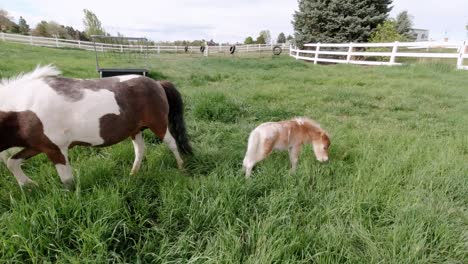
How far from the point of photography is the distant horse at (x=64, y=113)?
1934mm

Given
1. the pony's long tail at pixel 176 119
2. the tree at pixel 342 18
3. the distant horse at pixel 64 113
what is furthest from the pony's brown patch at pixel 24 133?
the tree at pixel 342 18

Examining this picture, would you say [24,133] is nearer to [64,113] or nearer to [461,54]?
[64,113]

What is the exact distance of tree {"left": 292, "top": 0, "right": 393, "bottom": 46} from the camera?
654 inches

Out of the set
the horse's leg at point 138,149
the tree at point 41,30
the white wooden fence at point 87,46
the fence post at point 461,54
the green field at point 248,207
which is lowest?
the green field at point 248,207

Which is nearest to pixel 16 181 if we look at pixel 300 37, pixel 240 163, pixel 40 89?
pixel 40 89

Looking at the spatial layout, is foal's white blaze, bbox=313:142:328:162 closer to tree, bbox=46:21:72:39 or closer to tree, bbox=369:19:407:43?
tree, bbox=369:19:407:43

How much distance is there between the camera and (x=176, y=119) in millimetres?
3051

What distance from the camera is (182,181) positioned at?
2.26 metres

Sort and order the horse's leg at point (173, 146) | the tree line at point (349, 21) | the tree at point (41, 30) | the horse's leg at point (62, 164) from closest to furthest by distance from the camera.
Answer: the horse's leg at point (62, 164) < the horse's leg at point (173, 146) < the tree line at point (349, 21) < the tree at point (41, 30)

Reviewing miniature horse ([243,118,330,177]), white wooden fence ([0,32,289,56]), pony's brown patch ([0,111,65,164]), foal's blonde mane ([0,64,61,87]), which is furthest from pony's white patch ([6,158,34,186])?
white wooden fence ([0,32,289,56])

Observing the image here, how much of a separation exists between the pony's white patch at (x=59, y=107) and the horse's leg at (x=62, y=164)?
0.07 m

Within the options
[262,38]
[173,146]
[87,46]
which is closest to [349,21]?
[173,146]

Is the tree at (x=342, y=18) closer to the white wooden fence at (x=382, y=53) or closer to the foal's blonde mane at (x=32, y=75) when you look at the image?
the white wooden fence at (x=382, y=53)

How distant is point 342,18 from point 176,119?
17561 millimetres
